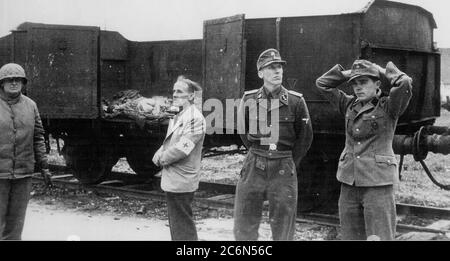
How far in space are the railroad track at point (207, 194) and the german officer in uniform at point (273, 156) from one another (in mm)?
2636

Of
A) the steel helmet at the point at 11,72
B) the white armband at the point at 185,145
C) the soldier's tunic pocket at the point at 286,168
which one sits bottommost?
the soldier's tunic pocket at the point at 286,168

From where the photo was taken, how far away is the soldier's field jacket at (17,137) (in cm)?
519

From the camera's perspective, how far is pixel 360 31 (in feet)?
24.5

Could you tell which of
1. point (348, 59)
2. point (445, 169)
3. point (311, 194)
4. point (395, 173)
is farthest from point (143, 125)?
point (445, 169)

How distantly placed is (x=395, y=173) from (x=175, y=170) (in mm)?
1807

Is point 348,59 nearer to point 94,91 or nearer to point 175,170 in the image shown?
point 175,170

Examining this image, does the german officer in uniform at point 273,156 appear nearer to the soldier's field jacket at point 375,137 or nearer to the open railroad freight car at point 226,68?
the soldier's field jacket at point 375,137

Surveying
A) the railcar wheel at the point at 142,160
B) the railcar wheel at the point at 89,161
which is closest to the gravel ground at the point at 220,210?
the railcar wheel at the point at 89,161

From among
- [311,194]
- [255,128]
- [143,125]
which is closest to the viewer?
[255,128]

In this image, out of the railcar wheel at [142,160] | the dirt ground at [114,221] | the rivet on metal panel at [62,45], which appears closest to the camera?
the dirt ground at [114,221]

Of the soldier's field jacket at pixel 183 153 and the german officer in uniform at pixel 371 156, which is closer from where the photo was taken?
the german officer in uniform at pixel 371 156

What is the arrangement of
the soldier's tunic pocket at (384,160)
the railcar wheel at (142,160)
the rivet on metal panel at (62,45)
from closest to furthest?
the soldier's tunic pocket at (384,160), the rivet on metal panel at (62,45), the railcar wheel at (142,160)

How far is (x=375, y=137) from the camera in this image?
171 inches

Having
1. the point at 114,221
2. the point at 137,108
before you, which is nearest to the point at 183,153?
the point at 114,221
